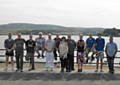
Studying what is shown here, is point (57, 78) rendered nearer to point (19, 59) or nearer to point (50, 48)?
point (50, 48)

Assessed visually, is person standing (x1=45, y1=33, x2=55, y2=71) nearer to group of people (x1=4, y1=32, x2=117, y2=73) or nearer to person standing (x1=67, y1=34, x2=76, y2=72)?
group of people (x1=4, y1=32, x2=117, y2=73)

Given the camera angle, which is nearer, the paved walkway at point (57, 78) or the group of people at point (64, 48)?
the paved walkway at point (57, 78)

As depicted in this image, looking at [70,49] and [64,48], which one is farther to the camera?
[70,49]

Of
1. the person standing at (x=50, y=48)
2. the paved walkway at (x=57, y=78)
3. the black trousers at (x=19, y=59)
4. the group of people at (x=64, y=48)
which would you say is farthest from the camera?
the black trousers at (x=19, y=59)

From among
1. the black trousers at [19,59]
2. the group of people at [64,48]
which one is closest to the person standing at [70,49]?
the group of people at [64,48]

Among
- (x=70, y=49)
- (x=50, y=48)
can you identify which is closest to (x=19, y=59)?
(x=50, y=48)

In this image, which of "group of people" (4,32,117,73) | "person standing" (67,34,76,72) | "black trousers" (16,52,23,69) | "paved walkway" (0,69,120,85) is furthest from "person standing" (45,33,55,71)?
"black trousers" (16,52,23,69)

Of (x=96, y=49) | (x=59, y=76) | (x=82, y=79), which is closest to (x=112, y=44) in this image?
(x=96, y=49)

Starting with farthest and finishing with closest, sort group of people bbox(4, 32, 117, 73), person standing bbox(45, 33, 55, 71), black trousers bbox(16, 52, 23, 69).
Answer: black trousers bbox(16, 52, 23, 69), person standing bbox(45, 33, 55, 71), group of people bbox(4, 32, 117, 73)

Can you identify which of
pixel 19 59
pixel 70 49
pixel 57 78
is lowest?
pixel 57 78

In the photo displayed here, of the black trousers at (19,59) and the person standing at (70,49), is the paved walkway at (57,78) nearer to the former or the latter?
the black trousers at (19,59)

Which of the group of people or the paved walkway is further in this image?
the group of people
